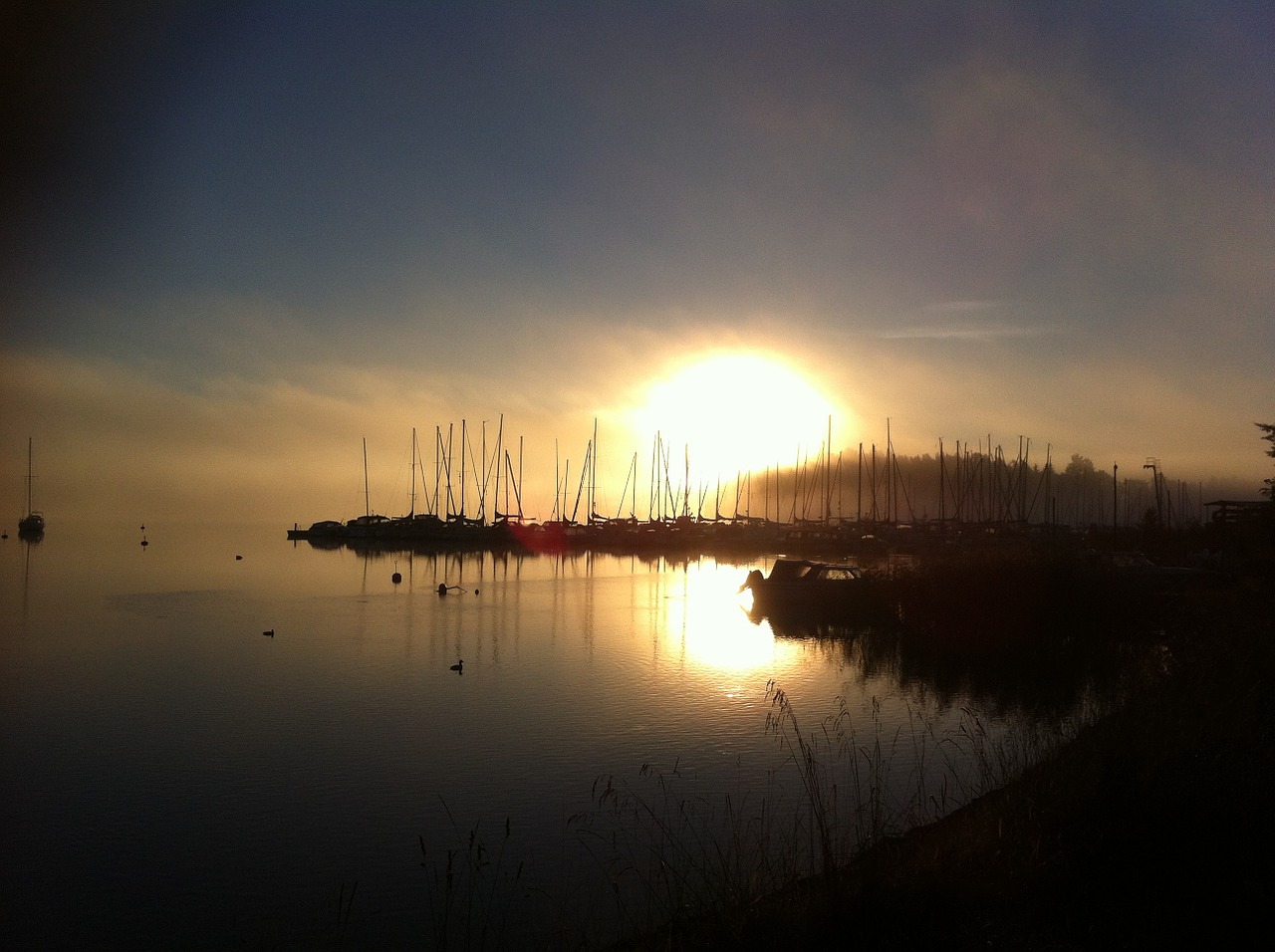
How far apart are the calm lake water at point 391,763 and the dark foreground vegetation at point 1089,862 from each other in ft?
6.98

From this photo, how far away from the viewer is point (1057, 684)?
22344 mm

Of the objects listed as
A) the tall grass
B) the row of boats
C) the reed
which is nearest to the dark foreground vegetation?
the tall grass

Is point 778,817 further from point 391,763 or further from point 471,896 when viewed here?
point 391,763

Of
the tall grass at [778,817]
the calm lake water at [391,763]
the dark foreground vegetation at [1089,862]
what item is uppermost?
the dark foreground vegetation at [1089,862]

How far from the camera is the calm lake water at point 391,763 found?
402 inches

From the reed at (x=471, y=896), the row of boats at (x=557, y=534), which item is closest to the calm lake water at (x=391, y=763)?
the reed at (x=471, y=896)

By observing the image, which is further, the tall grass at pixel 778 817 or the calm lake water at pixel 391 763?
the calm lake water at pixel 391 763

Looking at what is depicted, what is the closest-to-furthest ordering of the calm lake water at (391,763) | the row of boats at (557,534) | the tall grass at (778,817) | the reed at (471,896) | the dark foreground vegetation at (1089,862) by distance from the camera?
the dark foreground vegetation at (1089,862)
the tall grass at (778,817)
the reed at (471,896)
the calm lake water at (391,763)
the row of boats at (557,534)

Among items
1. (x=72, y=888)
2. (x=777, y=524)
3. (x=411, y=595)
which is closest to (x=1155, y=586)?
(x=72, y=888)

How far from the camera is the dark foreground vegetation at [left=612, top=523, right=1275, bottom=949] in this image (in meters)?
6.60

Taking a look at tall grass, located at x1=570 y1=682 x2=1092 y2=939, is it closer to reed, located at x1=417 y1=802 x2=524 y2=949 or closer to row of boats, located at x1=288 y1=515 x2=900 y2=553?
reed, located at x1=417 y1=802 x2=524 y2=949

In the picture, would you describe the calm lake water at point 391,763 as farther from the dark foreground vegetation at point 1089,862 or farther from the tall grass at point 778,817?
the dark foreground vegetation at point 1089,862

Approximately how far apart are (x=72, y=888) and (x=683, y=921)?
7833 millimetres

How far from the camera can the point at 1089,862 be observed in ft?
25.5
